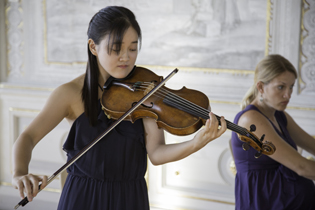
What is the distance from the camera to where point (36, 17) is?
3203 millimetres

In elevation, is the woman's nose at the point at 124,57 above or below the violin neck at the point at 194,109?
above

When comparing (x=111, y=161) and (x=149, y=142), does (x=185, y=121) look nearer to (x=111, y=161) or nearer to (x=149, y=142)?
(x=149, y=142)

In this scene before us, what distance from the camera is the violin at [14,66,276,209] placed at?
1286 mm

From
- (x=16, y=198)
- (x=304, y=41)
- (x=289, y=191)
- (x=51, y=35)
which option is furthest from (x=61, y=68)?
(x=289, y=191)

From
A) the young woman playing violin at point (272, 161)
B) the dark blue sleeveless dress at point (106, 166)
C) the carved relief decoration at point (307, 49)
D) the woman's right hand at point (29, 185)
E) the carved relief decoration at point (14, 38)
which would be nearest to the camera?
the woman's right hand at point (29, 185)

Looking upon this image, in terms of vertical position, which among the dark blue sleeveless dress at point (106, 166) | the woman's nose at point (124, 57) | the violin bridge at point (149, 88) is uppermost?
the woman's nose at point (124, 57)

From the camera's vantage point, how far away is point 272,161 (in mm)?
1862

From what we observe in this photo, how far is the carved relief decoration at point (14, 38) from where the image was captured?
3260mm

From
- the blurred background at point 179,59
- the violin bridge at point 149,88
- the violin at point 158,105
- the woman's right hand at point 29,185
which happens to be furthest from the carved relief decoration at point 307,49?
the woman's right hand at point 29,185

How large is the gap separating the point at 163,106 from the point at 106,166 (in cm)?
29

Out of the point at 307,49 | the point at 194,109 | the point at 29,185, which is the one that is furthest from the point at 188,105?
the point at 307,49

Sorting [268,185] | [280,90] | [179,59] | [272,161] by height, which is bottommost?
[268,185]

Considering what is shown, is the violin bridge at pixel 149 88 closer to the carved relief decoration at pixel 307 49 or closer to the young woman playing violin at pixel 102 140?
the young woman playing violin at pixel 102 140

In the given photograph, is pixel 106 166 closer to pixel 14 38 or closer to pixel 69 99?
pixel 69 99
